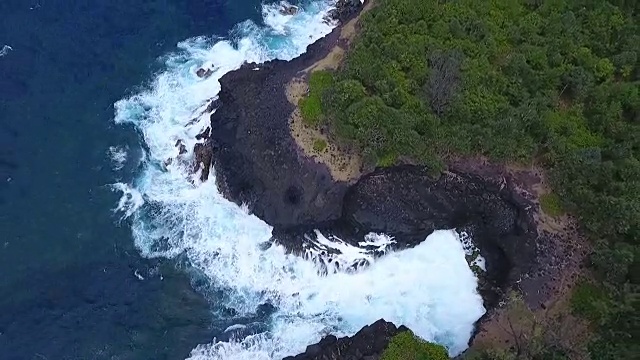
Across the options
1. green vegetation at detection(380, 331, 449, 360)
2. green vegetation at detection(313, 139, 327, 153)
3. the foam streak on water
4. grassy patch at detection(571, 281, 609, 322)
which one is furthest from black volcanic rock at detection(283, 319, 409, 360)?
green vegetation at detection(313, 139, 327, 153)

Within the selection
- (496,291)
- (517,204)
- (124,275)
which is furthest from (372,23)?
(124,275)

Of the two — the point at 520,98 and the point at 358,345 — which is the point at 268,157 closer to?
the point at 358,345

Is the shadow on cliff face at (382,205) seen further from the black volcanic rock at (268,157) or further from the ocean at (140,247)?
the ocean at (140,247)

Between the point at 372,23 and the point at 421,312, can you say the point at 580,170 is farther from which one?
the point at 372,23

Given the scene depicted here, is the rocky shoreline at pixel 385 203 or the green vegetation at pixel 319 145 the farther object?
the green vegetation at pixel 319 145

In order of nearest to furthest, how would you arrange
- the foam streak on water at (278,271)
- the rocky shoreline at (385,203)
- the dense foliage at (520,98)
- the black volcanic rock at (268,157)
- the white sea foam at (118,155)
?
the dense foliage at (520,98) → the foam streak on water at (278,271) → the rocky shoreline at (385,203) → the black volcanic rock at (268,157) → the white sea foam at (118,155)

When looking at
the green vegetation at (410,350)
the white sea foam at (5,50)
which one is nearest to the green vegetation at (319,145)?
the green vegetation at (410,350)

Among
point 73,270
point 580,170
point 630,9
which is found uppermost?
point 630,9
